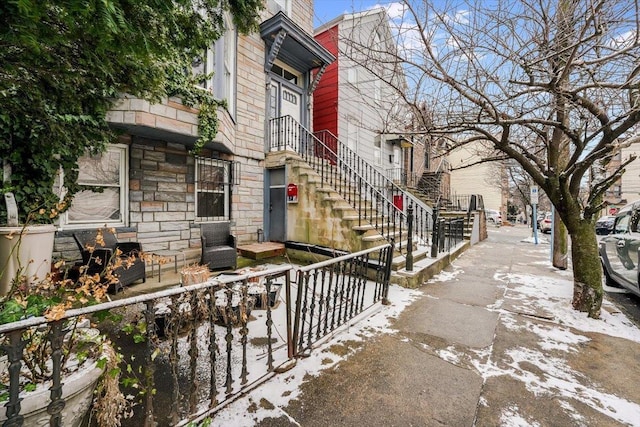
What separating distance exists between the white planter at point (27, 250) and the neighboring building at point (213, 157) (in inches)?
32.4

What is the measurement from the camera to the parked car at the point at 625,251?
425 cm

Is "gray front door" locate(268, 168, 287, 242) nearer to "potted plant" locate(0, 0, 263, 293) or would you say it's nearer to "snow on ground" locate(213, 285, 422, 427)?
"potted plant" locate(0, 0, 263, 293)

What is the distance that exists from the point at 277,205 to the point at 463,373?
5.90 meters

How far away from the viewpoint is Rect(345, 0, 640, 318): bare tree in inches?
124

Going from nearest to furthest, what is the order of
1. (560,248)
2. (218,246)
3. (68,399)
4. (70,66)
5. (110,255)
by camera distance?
(68,399) → (70,66) → (110,255) → (218,246) → (560,248)

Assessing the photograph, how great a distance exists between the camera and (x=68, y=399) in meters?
1.43

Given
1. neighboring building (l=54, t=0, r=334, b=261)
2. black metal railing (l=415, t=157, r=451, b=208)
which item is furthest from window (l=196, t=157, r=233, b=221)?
black metal railing (l=415, t=157, r=451, b=208)

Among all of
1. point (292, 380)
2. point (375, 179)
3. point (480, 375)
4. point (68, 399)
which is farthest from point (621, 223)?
point (68, 399)

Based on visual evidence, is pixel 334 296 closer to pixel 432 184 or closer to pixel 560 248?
pixel 560 248

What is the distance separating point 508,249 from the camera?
10.1 metres

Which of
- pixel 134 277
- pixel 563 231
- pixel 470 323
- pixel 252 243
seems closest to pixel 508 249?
pixel 563 231

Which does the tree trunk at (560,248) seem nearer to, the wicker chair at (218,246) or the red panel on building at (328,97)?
the red panel on building at (328,97)

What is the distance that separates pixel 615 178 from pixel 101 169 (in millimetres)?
7944

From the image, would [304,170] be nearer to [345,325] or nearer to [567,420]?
[345,325]
